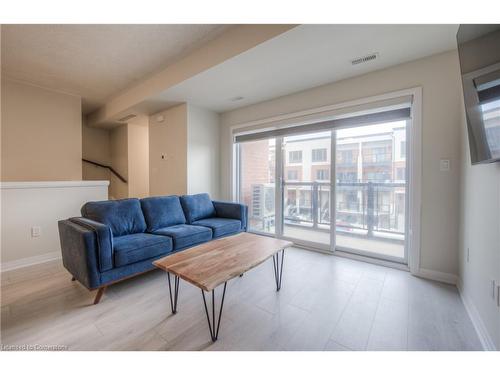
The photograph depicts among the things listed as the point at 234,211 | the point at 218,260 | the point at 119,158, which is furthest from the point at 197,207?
the point at 119,158

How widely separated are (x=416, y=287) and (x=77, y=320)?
2.90 m

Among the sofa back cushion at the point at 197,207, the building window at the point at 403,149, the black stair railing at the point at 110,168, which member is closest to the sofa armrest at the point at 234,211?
the sofa back cushion at the point at 197,207

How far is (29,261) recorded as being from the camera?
252 centimetres

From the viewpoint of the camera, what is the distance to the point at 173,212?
110 inches

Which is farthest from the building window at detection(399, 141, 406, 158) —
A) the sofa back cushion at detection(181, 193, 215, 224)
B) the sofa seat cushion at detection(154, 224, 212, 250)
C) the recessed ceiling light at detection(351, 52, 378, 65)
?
the sofa back cushion at detection(181, 193, 215, 224)

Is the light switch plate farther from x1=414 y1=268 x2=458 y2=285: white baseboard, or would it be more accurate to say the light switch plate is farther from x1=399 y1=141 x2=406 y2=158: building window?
x1=414 y1=268 x2=458 y2=285: white baseboard

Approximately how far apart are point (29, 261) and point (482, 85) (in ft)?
14.5

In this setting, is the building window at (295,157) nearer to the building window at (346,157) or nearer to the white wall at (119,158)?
the building window at (346,157)

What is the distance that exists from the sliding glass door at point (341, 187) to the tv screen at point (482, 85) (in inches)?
52.4

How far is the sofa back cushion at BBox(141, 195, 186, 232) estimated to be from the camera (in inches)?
101

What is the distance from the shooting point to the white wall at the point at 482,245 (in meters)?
1.20

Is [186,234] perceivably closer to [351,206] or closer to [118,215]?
[118,215]
